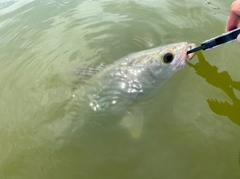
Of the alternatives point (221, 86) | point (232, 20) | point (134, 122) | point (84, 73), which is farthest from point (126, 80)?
point (232, 20)

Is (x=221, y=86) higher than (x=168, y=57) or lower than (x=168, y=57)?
lower

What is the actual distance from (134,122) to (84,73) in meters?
1.09

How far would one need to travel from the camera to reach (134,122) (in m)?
2.85

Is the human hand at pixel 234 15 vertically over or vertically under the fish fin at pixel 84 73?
over

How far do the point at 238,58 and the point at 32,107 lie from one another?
2.91m

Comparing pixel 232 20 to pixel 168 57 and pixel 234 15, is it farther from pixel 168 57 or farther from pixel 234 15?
pixel 168 57

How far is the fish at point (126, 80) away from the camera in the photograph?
3152 mm

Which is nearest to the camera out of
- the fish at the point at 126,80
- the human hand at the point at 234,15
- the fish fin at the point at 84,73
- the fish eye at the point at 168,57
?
the human hand at the point at 234,15

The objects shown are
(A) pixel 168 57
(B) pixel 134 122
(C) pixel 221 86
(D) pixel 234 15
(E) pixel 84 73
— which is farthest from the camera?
(E) pixel 84 73

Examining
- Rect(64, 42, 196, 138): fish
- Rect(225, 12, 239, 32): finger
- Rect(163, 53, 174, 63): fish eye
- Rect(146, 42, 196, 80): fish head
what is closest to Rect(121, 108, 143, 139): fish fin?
Rect(64, 42, 196, 138): fish

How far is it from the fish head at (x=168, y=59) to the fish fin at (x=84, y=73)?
742 millimetres

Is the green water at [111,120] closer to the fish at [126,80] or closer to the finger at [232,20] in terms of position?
the fish at [126,80]

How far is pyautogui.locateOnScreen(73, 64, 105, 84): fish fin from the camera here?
Answer: 11.3 ft

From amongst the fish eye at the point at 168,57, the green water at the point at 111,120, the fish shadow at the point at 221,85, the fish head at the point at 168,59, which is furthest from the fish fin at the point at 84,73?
the fish shadow at the point at 221,85
